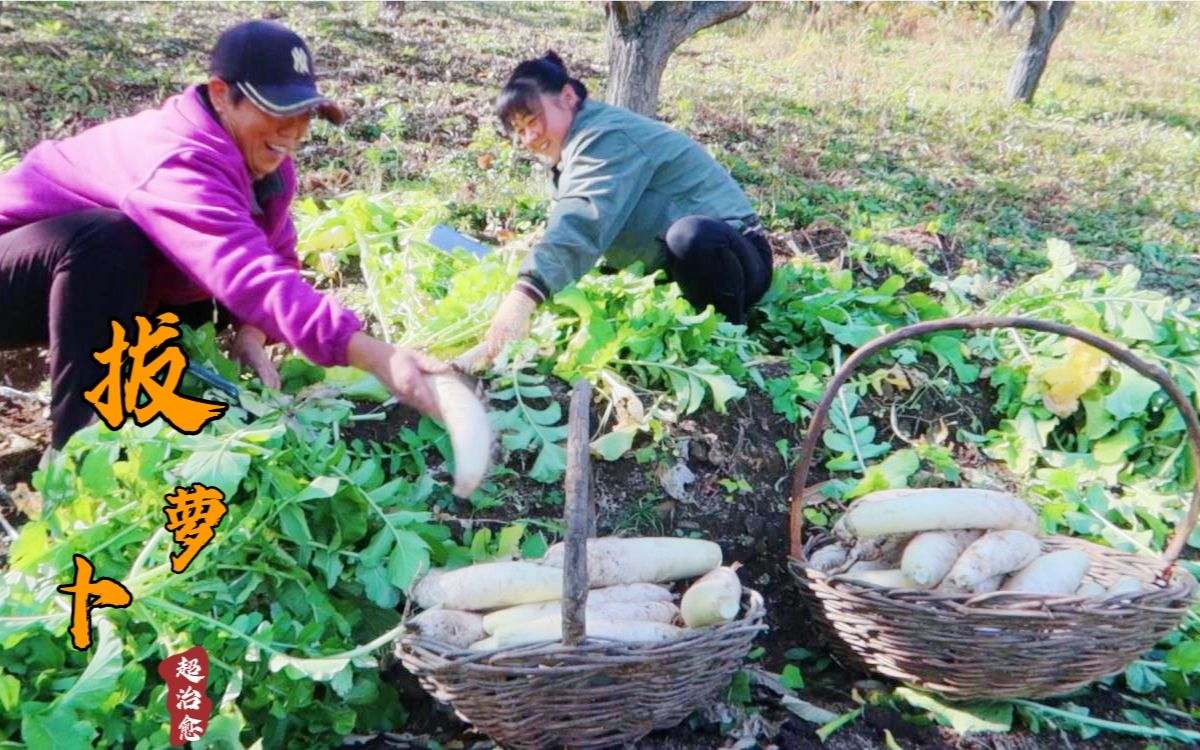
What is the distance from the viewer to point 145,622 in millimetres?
1770

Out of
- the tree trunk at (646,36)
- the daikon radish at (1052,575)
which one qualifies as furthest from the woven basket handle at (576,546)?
the tree trunk at (646,36)

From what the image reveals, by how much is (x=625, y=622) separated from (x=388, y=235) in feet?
6.07

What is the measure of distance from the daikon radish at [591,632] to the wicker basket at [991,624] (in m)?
0.42

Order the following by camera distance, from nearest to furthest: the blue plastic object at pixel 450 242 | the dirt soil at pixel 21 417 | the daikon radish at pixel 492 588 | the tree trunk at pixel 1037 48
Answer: the daikon radish at pixel 492 588
the dirt soil at pixel 21 417
the blue plastic object at pixel 450 242
the tree trunk at pixel 1037 48

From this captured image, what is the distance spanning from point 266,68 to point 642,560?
1.23 metres

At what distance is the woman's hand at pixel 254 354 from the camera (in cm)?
235

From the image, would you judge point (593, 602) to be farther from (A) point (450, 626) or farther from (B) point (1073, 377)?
(B) point (1073, 377)

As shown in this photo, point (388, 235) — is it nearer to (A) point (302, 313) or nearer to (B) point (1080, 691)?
(A) point (302, 313)

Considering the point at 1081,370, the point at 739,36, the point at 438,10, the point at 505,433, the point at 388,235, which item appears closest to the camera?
the point at 505,433

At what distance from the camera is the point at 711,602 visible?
1.71 metres

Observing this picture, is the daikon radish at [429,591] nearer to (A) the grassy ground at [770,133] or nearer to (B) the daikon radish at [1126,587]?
(A) the grassy ground at [770,133]

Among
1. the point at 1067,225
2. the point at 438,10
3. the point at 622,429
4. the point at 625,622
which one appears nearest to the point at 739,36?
the point at 438,10

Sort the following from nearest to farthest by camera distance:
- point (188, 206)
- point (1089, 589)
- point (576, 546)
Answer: point (576, 546) < point (188, 206) < point (1089, 589)

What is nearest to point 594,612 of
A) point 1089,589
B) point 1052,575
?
point 1052,575
